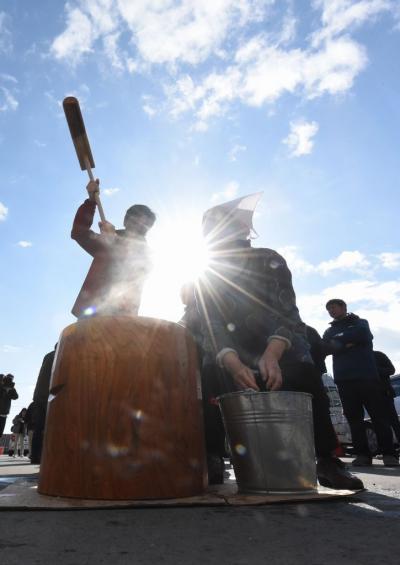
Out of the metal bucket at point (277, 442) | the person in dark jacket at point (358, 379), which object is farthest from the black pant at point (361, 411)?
the metal bucket at point (277, 442)

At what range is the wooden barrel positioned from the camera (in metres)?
1.62

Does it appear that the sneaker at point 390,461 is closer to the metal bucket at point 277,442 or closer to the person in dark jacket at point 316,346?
the person in dark jacket at point 316,346

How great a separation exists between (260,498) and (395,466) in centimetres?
306

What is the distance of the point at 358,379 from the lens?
15.0ft

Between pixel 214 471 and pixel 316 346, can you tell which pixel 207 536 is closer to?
pixel 214 471

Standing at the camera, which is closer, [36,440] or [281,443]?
[281,443]

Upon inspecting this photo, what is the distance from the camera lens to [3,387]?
27.0ft

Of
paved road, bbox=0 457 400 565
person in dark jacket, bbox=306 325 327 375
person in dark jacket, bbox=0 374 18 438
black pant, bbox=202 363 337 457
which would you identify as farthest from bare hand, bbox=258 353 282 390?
person in dark jacket, bbox=0 374 18 438

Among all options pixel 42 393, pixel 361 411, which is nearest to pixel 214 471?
pixel 42 393

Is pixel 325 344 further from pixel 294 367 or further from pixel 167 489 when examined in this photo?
pixel 167 489

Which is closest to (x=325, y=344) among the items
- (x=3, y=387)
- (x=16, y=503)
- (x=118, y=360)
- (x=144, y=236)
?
(x=144, y=236)

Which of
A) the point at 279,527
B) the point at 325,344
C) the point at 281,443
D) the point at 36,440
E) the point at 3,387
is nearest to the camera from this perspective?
the point at 279,527

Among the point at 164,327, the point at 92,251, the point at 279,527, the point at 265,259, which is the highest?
the point at 92,251

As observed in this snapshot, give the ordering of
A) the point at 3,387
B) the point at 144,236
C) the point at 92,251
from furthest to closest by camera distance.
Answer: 1. the point at 3,387
2. the point at 144,236
3. the point at 92,251
